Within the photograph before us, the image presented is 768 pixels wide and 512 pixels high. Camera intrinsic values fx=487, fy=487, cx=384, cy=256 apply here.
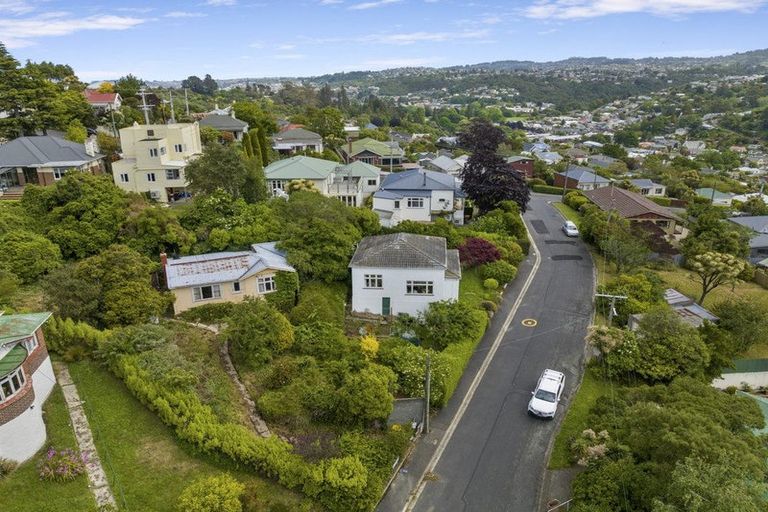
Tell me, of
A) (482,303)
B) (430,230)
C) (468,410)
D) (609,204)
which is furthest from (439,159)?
(468,410)

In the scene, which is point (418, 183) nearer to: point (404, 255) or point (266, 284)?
point (404, 255)

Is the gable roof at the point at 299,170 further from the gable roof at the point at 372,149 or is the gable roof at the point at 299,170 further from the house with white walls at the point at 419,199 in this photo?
the gable roof at the point at 372,149

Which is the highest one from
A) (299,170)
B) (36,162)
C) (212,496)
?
(36,162)

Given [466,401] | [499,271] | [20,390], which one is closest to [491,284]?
[499,271]

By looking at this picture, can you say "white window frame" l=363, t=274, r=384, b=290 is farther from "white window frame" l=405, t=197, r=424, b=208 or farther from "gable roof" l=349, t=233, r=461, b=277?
"white window frame" l=405, t=197, r=424, b=208

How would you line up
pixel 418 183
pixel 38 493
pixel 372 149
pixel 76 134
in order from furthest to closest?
1. pixel 372 149
2. pixel 76 134
3. pixel 418 183
4. pixel 38 493

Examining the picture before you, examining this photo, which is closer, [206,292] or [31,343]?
[31,343]
